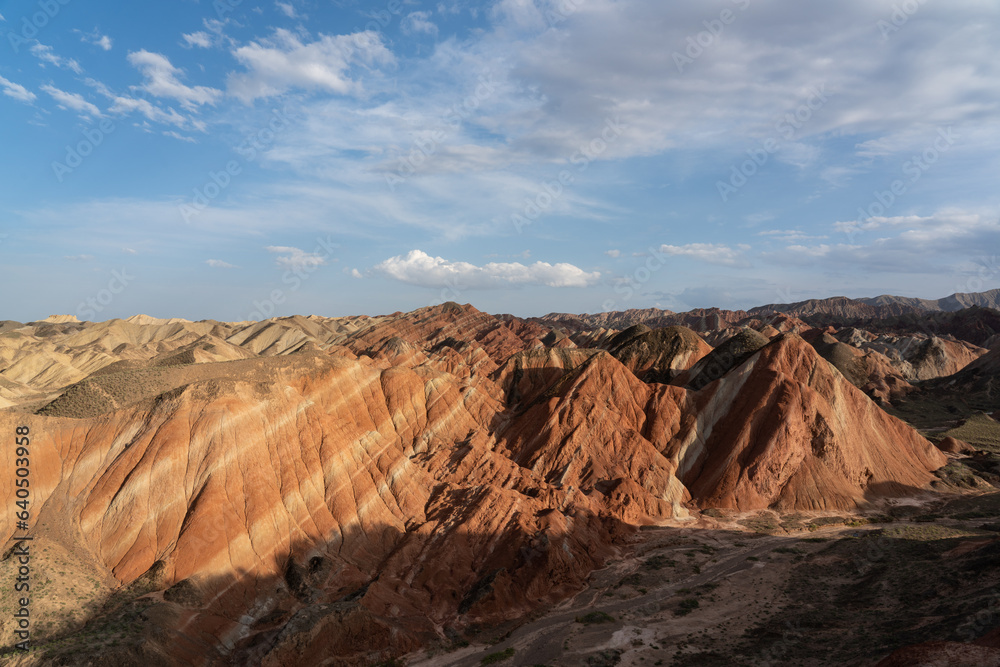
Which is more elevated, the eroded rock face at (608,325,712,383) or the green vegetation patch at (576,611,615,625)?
the eroded rock face at (608,325,712,383)

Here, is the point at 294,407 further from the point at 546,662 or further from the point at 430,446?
the point at 546,662

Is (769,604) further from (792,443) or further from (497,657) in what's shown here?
(792,443)

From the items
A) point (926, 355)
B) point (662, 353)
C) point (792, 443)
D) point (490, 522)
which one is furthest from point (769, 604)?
point (926, 355)

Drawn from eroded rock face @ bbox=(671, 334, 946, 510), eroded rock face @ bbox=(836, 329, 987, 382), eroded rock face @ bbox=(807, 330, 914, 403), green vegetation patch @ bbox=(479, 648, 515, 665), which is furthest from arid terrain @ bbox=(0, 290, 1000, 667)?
eroded rock face @ bbox=(836, 329, 987, 382)

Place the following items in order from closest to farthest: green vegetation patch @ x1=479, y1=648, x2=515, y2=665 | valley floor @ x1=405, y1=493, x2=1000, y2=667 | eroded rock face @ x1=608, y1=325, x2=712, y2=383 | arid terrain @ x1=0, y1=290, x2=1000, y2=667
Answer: valley floor @ x1=405, y1=493, x2=1000, y2=667
arid terrain @ x1=0, y1=290, x2=1000, y2=667
green vegetation patch @ x1=479, y1=648, x2=515, y2=665
eroded rock face @ x1=608, y1=325, x2=712, y2=383

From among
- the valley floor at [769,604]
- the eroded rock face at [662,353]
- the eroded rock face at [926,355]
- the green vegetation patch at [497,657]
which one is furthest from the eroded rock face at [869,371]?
the green vegetation patch at [497,657]

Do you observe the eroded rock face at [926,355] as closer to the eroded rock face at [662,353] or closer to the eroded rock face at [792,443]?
the eroded rock face at [662,353]

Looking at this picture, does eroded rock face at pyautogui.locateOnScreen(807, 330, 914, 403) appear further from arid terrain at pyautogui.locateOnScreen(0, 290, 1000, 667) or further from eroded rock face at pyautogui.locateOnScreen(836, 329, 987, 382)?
arid terrain at pyautogui.locateOnScreen(0, 290, 1000, 667)

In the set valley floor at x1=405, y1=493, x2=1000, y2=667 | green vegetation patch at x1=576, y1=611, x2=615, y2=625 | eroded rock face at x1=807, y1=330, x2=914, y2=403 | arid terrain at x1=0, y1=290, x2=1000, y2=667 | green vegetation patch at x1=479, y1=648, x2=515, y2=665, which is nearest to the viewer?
valley floor at x1=405, y1=493, x2=1000, y2=667

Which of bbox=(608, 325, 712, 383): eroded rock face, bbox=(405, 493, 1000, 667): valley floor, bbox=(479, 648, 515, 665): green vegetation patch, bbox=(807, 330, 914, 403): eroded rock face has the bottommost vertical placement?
bbox=(479, 648, 515, 665): green vegetation patch
